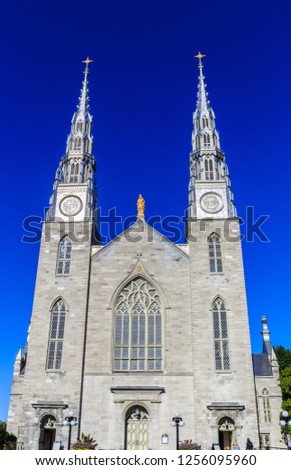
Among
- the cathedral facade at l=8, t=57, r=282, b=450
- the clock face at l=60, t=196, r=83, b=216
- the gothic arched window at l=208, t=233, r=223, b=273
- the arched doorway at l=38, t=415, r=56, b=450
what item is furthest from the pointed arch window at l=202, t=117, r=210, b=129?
the arched doorway at l=38, t=415, r=56, b=450

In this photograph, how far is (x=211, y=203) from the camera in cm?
3219

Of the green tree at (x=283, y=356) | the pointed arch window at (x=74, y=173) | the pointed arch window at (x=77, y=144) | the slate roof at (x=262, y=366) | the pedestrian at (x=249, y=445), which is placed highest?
the pointed arch window at (x=77, y=144)

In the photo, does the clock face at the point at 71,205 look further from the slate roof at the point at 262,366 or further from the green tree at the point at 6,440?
the slate roof at the point at 262,366

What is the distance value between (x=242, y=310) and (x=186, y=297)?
373 centimetres

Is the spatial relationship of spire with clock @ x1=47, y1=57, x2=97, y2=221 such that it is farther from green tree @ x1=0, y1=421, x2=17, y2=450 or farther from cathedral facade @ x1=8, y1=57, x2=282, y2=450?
green tree @ x1=0, y1=421, x2=17, y2=450

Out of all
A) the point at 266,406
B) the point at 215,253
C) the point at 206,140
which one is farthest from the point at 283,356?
the point at 206,140

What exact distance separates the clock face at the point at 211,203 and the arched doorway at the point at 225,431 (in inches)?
560

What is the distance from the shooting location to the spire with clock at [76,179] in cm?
3222

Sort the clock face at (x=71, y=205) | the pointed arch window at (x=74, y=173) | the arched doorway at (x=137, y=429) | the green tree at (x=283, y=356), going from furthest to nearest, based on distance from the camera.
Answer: the green tree at (x=283, y=356) < the pointed arch window at (x=74, y=173) < the clock face at (x=71, y=205) < the arched doorway at (x=137, y=429)

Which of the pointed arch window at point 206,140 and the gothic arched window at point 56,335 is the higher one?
the pointed arch window at point 206,140

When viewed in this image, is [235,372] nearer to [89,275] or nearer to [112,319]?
[112,319]

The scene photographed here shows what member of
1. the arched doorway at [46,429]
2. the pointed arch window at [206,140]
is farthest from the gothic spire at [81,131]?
the arched doorway at [46,429]

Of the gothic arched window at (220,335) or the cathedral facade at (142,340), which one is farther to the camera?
the gothic arched window at (220,335)
